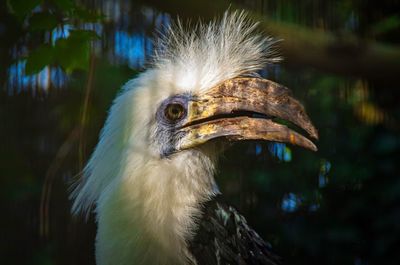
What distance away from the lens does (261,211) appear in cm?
283

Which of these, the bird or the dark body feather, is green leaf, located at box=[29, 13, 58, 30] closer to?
the bird

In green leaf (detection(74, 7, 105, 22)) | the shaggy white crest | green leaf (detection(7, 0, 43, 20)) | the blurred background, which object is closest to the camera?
green leaf (detection(7, 0, 43, 20))

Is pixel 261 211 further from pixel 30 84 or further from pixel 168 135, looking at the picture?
pixel 30 84

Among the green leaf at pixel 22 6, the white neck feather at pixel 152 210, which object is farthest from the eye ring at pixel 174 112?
the green leaf at pixel 22 6

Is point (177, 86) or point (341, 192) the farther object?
point (341, 192)

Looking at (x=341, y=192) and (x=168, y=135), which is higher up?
(x=168, y=135)

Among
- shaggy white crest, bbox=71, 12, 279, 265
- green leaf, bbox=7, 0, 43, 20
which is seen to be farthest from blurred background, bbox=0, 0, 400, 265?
green leaf, bbox=7, 0, 43, 20

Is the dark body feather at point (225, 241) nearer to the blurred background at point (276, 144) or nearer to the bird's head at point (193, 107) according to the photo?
the bird's head at point (193, 107)

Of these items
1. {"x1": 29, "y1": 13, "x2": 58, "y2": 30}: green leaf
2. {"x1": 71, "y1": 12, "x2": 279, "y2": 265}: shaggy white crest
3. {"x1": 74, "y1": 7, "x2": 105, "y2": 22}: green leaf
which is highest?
{"x1": 74, "y1": 7, "x2": 105, "y2": 22}: green leaf

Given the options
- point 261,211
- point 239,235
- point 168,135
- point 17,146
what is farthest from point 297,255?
point 17,146

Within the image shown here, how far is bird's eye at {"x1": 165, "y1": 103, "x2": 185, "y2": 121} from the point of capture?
2074 mm

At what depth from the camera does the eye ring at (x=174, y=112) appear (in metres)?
2.07

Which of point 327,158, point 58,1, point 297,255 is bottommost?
point 297,255

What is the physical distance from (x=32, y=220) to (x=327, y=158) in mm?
1462
